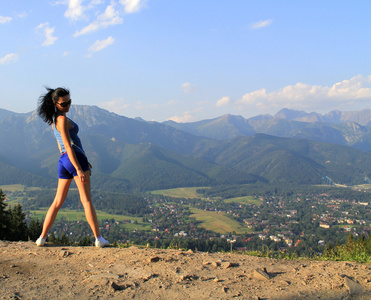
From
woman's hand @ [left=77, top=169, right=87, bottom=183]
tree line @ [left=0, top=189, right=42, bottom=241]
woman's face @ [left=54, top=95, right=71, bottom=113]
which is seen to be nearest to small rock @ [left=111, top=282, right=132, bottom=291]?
woman's hand @ [left=77, top=169, right=87, bottom=183]

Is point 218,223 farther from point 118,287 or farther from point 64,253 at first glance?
point 118,287

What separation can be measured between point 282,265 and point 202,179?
584ft

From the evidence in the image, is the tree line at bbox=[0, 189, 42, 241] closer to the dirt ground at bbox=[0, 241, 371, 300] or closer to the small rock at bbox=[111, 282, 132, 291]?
the dirt ground at bbox=[0, 241, 371, 300]

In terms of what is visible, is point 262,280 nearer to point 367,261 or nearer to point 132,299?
point 132,299

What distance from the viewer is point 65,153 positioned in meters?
5.79

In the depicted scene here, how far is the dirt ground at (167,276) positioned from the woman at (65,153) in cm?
78

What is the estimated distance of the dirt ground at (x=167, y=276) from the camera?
3.81 m

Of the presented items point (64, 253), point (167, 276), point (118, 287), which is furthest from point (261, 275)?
point (64, 253)

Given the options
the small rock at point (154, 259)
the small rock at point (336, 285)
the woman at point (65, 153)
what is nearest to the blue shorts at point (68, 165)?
the woman at point (65, 153)

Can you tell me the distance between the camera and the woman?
18.7 feet

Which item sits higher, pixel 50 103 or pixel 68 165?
pixel 50 103

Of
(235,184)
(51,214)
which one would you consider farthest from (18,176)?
(51,214)

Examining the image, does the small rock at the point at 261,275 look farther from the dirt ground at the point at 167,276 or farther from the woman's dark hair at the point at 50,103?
the woman's dark hair at the point at 50,103

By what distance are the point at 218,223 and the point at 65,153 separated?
2861 inches
